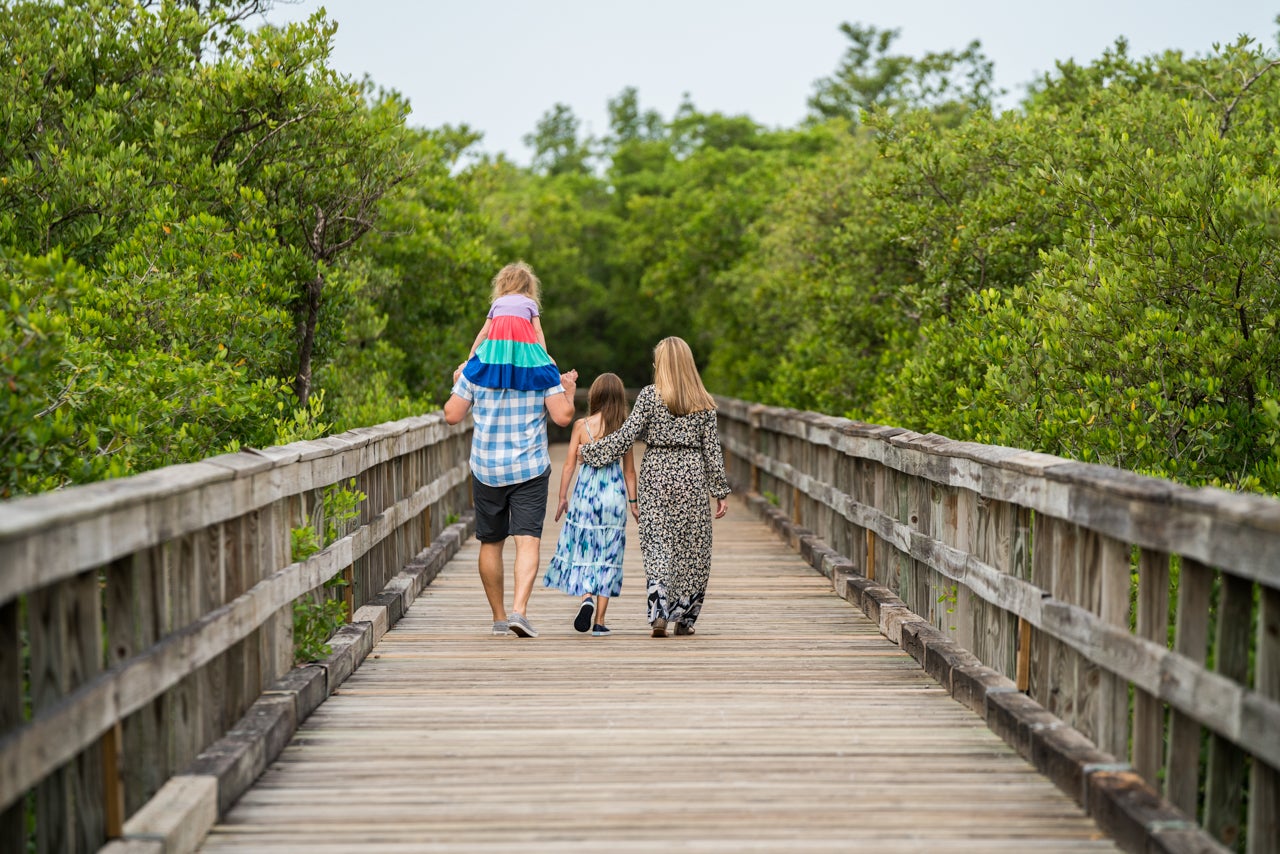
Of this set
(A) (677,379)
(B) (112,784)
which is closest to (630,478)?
(A) (677,379)

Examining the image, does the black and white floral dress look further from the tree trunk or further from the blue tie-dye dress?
the tree trunk

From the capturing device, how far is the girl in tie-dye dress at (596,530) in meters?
8.12

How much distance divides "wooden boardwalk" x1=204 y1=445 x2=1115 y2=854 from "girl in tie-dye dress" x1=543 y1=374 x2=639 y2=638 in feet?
1.09

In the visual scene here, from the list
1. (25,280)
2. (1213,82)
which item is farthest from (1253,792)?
(1213,82)

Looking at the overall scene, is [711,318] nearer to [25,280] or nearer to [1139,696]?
[25,280]

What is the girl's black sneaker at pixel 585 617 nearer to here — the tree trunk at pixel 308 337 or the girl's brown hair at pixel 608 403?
the girl's brown hair at pixel 608 403

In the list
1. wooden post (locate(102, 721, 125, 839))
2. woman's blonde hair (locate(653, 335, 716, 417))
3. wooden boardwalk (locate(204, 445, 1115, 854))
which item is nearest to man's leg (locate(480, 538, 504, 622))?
wooden boardwalk (locate(204, 445, 1115, 854))

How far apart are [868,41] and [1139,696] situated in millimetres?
54555

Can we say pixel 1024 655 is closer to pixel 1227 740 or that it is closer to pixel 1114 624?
pixel 1114 624

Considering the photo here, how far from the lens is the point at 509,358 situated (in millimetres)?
7656

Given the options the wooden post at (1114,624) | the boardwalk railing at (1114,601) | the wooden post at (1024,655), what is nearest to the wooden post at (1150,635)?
the boardwalk railing at (1114,601)

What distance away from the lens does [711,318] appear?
26.7m

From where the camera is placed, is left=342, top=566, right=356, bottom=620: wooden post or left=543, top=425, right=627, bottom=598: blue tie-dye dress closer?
left=342, top=566, right=356, bottom=620: wooden post

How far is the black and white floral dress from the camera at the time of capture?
8.07 metres
